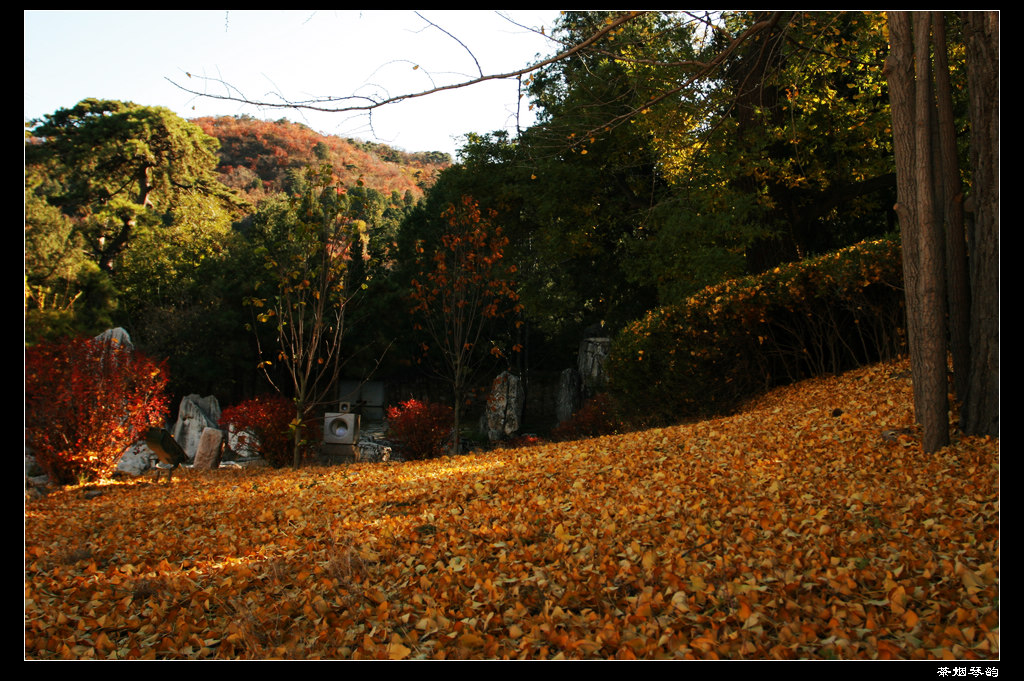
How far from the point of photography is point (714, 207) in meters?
9.16

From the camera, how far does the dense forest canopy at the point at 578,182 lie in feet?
18.4

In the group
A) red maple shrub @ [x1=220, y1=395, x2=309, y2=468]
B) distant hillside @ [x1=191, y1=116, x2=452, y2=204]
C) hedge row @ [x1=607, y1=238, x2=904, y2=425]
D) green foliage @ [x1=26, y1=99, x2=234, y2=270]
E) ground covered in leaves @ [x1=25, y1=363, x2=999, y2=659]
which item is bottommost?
ground covered in leaves @ [x1=25, y1=363, x2=999, y2=659]

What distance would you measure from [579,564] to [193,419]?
1254cm

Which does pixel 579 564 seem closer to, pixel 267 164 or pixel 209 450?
pixel 209 450

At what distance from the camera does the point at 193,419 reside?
13.7 meters

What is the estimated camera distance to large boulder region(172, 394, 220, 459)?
13172 millimetres

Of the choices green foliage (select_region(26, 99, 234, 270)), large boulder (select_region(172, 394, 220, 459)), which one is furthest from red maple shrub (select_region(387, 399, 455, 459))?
large boulder (select_region(172, 394, 220, 459))

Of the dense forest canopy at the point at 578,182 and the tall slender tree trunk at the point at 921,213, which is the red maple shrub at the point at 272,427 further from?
the tall slender tree trunk at the point at 921,213

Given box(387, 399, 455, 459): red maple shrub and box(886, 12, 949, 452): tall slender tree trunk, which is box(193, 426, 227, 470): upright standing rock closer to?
box(387, 399, 455, 459): red maple shrub

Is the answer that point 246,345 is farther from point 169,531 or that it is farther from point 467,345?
point 169,531

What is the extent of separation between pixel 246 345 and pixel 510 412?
255 inches

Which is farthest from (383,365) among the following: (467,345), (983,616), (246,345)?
(983,616)

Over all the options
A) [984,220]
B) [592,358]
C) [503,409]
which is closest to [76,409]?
[984,220]

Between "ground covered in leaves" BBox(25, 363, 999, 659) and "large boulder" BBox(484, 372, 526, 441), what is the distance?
11.1 metres
